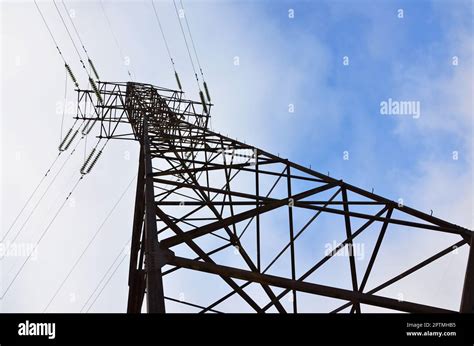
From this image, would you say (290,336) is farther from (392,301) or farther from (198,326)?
(392,301)

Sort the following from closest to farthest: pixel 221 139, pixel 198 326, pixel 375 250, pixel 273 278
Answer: pixel 198 326 → pixel 273 278 → pixel 375 250 → pixel 221 139

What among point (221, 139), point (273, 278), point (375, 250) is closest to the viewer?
point (273, 278)

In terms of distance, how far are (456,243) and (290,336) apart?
5711mm

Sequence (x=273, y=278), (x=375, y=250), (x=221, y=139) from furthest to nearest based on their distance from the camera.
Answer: (x=221, y=139) → (x=375, y=250) → (x=273, y=278)

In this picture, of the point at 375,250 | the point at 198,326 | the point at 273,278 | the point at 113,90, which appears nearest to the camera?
the point at 198,326

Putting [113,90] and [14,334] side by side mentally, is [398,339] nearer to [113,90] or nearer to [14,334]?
[14,334]

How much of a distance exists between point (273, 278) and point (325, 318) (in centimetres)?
198

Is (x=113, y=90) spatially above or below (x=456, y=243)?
above

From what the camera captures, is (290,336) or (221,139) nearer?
(290,336)

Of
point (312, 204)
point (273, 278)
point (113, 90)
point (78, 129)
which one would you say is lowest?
point (273, 278)

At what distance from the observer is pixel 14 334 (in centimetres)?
501

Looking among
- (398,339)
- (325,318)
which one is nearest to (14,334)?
(325,318)

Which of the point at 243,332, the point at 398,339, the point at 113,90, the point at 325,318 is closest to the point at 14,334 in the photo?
the point at 243,332

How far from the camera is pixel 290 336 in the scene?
4.97 m
